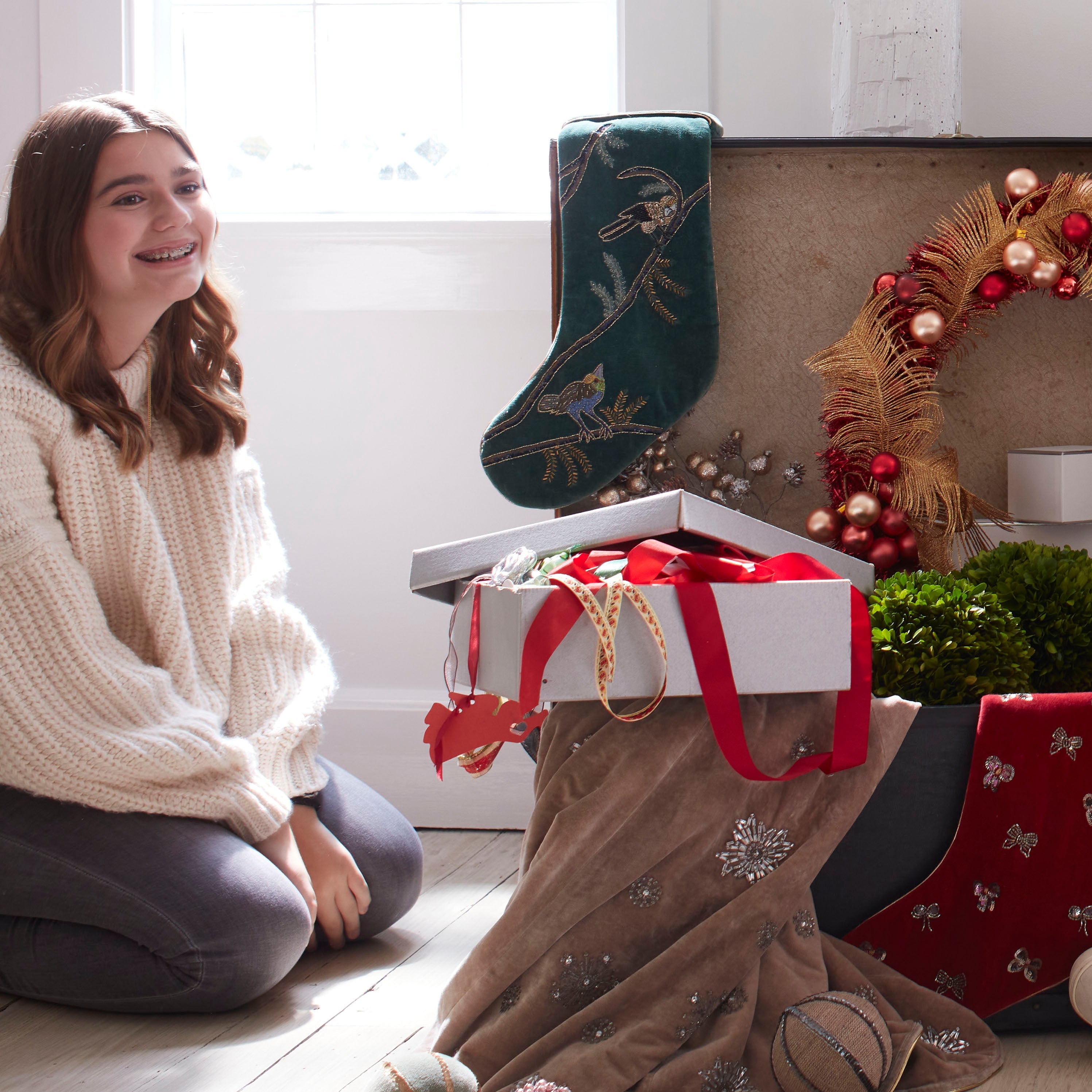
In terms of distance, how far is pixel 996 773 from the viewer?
1.01m

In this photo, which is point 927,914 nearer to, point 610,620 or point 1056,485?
point 610,620

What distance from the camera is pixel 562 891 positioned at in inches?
37.6

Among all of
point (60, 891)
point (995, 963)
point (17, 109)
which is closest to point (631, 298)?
point (995, 963)

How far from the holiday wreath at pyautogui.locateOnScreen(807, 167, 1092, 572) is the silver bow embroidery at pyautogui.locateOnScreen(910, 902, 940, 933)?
0.46 m

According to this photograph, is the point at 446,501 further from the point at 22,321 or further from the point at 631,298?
the point at 22,321

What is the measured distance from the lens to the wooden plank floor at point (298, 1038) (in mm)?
1025

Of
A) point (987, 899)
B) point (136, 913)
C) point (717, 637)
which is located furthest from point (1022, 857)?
point (136, 913)

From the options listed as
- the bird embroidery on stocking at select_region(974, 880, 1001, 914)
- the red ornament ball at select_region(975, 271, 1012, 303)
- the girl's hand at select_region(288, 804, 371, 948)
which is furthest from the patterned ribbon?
the red ornament ball at select_region(975, 271, 1012, 303)

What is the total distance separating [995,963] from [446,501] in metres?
1.18

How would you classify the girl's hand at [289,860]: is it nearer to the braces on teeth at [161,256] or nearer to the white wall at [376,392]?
the white wall at [376,392]

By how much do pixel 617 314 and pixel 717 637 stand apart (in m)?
0.61

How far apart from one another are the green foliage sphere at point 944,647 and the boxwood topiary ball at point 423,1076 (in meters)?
0.51

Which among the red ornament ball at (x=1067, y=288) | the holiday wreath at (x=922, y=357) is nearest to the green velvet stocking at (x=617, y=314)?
the holiday wreath at (x=922, y=357)

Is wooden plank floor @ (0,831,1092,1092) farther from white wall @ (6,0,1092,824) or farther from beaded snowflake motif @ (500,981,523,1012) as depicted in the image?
white wall @ (6,0,1092,824)
